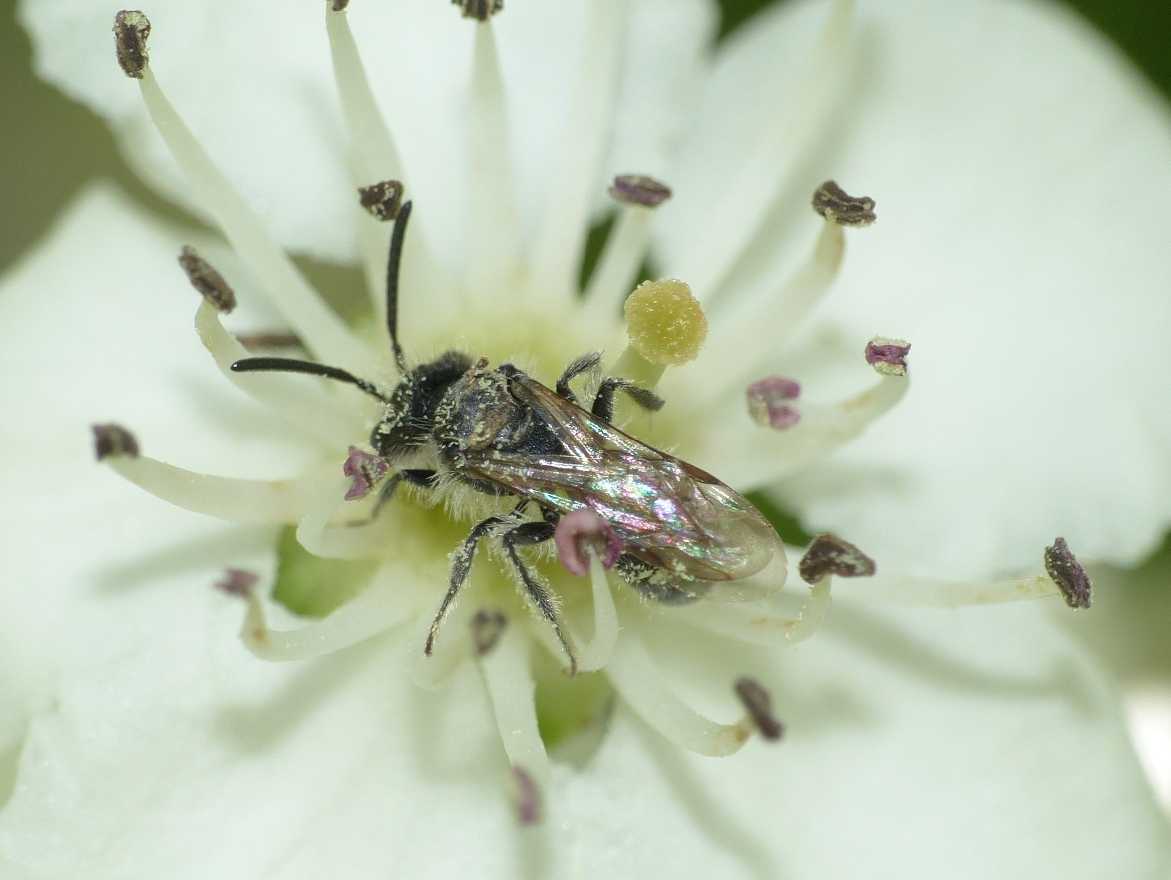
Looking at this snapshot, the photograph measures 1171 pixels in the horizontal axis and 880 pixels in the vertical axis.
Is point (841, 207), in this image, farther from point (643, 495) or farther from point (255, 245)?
point (255, 245)

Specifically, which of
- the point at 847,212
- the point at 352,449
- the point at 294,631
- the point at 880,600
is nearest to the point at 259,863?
the point at 294,631

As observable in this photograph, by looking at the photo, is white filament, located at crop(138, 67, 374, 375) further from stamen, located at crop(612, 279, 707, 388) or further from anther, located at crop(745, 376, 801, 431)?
anther, located at crop(745, 376, 801, 431)

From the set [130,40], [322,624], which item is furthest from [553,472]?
[130,40]

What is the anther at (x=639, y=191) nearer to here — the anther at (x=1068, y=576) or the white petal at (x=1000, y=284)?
the white petal at (x=1000, y=284)

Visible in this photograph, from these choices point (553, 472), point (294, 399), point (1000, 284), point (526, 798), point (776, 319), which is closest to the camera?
point (526, 798)

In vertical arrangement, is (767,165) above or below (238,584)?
above

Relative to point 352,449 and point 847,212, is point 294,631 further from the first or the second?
point 847,212

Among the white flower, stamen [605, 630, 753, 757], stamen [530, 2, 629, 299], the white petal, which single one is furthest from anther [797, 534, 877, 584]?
stamen [530, 2, 629, 299]

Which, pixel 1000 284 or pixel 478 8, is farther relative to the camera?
pixel 1000 284

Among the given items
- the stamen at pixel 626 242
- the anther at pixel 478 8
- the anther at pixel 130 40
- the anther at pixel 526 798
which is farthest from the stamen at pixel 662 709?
the anther at pixel 130 40
